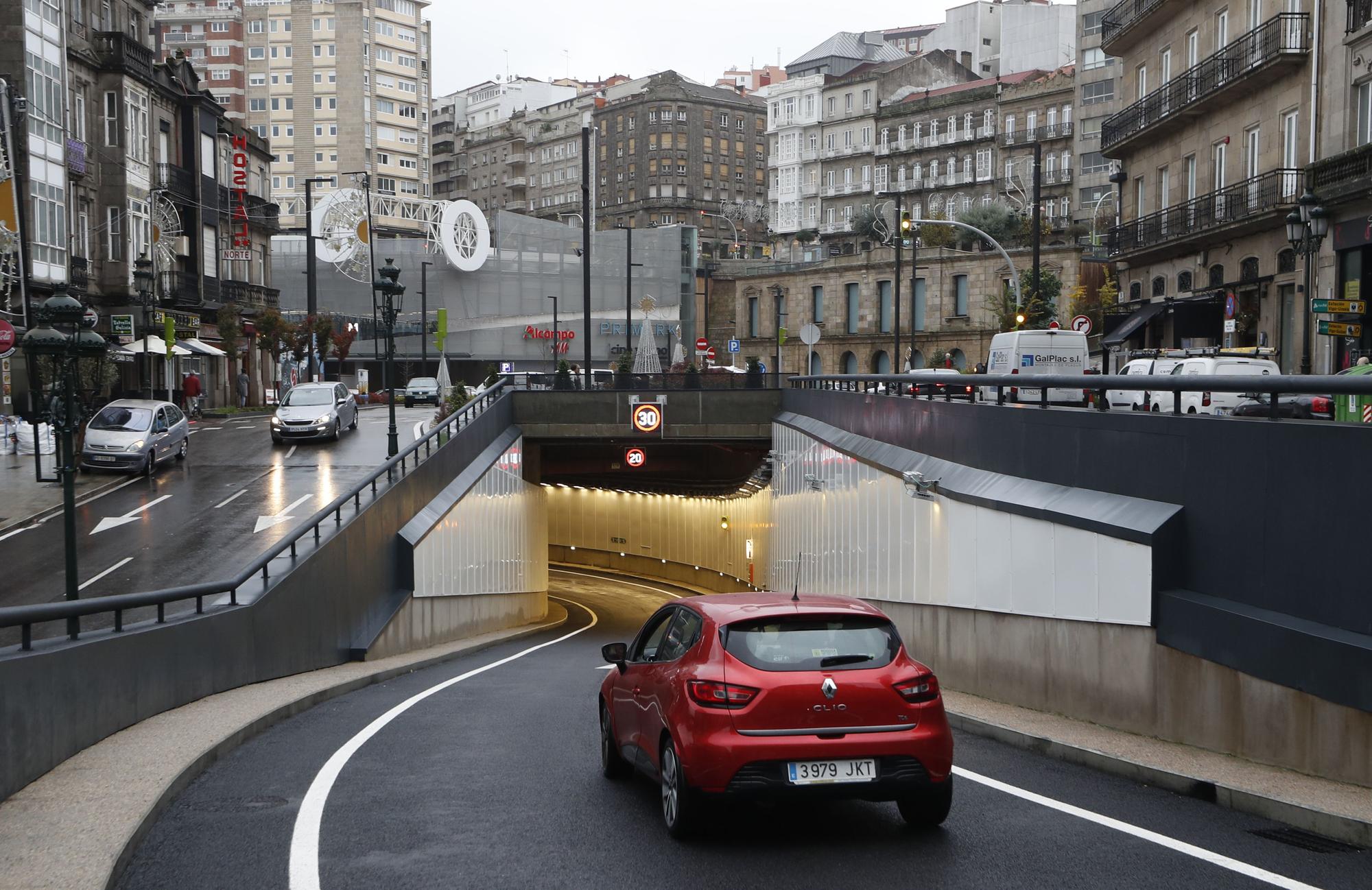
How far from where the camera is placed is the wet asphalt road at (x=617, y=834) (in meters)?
6.92

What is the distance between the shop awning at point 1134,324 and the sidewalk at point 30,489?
27688mm

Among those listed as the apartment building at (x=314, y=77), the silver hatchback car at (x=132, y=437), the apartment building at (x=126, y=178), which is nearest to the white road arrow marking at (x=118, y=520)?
the silver hatchback car at (x=132, y=437)

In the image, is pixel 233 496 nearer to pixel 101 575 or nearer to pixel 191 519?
pixel 191 519

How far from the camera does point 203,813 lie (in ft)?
27.9

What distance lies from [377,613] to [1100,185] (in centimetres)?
7961

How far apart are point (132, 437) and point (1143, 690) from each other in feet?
82.5

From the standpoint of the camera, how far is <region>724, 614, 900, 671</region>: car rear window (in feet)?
25.3

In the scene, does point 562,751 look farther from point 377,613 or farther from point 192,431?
point 192,431

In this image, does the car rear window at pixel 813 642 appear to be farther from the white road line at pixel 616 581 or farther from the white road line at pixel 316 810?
the white road line at pixel 616 581

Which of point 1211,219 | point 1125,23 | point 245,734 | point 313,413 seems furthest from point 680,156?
point 245,734

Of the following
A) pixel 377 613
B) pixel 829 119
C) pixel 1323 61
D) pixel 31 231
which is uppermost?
pixel 829 119

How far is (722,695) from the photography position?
7.59m

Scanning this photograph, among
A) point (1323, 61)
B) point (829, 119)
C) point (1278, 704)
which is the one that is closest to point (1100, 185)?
point (829, 119)

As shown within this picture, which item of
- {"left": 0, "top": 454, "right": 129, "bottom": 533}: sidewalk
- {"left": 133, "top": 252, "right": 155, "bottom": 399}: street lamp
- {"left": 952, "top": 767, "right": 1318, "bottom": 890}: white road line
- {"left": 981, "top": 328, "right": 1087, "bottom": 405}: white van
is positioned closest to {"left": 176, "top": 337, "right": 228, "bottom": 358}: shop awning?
{"left": 133, "top": 252, "right": 155, "bottom": 399}: street lamp
